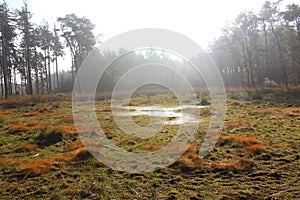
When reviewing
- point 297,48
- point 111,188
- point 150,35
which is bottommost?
point 111,188

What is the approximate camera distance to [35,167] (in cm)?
651

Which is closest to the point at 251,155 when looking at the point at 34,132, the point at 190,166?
the point at 190,166

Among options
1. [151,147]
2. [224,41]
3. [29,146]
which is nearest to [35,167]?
[29,146]

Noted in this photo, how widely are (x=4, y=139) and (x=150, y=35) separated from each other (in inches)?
261

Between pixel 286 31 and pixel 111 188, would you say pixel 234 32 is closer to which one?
pixel 286 31

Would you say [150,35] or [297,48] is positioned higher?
[297,48]

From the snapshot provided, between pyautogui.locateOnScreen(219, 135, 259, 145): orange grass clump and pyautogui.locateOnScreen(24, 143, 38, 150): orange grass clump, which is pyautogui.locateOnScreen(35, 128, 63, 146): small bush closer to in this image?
pyautogui.locateOnScreen(24, 143, 38, 150): orange grass clump

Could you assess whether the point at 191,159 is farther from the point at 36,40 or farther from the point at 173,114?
the point at 36,40

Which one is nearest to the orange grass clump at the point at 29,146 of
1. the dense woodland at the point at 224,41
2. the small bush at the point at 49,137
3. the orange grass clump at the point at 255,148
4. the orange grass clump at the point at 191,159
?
the small bush at the point at 49,137

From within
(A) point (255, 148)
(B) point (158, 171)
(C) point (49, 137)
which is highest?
(C) point (49, 137)

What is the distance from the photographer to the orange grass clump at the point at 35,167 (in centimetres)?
630

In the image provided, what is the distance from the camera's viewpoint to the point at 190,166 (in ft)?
21.6

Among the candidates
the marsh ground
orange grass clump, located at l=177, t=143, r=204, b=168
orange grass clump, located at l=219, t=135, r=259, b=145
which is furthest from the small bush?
orange grass clump, located at l=219, t=135, r=259, b=145

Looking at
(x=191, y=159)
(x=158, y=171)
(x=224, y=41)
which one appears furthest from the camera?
(x=224, y=41)
